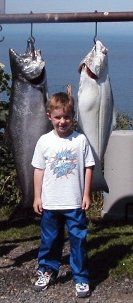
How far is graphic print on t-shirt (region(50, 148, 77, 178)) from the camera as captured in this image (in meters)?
5.87

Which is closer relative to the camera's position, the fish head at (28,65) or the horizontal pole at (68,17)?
the fish head at (28,65)

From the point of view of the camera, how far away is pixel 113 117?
241 inches

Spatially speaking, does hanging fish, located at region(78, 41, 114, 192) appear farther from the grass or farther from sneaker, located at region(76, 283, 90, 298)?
the grass

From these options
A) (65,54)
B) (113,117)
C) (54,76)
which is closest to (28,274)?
(113,117)

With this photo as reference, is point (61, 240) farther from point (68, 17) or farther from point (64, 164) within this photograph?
point (68, 17)

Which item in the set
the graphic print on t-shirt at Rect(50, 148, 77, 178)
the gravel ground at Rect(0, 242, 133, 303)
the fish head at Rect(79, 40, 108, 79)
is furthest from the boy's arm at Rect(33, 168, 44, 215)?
the fish head at Rect(79, 40, 108, 79)

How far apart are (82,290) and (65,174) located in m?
0.88

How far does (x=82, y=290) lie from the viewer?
239 inches

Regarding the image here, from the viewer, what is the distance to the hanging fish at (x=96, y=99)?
5.91 metres

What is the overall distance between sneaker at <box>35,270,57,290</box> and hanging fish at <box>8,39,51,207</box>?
639mm

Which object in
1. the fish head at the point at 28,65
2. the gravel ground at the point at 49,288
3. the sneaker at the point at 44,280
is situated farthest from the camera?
the sneaker at the point at 44,280

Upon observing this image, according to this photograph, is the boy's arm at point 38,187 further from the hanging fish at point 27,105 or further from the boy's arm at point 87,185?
the boy's arm at point 87,185

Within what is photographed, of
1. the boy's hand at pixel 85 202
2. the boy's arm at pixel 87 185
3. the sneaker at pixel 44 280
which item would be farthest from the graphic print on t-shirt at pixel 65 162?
the sneaker at pixel 44 280

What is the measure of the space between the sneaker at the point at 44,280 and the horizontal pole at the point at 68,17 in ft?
6.16
